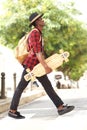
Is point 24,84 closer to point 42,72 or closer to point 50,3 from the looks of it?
point 42,72

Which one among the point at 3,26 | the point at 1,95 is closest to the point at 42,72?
the point at 1,95

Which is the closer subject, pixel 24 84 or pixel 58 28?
pixel 24 84

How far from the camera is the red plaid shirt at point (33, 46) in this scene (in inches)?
354

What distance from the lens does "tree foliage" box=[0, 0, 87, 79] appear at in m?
37.3

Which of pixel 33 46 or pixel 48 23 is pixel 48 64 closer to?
pixel 33 46

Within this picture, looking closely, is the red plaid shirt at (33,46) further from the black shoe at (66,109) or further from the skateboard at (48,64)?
the black shoe at (66,109)

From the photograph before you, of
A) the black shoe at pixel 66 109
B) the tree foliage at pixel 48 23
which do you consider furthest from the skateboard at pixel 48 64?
the tree foliage at pixel 48 23

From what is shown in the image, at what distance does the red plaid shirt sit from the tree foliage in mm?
27348

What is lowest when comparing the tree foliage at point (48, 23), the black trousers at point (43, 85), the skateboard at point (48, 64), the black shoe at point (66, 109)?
the black shoe at point (66, 109)

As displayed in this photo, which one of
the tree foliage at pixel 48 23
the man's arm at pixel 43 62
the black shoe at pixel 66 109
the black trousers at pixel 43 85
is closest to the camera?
the man's arm at pixel 43 62

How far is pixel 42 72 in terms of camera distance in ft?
29.9

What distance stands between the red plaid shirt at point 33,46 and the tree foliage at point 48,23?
89.7 ft

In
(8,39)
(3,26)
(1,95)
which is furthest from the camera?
(8,39)

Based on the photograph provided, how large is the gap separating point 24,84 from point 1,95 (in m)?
10.7
